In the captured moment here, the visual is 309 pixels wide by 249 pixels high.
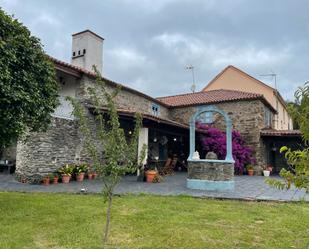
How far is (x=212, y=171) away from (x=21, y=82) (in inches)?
292

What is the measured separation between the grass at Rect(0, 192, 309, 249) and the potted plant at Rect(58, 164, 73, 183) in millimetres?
3469

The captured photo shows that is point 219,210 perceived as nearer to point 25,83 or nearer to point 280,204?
point 280,204

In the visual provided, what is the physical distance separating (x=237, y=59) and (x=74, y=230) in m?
28.2

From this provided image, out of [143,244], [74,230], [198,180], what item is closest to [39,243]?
[74,230]

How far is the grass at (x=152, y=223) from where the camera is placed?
487cm

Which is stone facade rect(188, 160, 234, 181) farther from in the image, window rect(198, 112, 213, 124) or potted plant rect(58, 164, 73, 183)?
window rect(198, 112, 213, 124)

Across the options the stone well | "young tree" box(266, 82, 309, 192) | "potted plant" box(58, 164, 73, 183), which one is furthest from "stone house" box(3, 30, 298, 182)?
"young tree" box(266, 82, 309, 192)

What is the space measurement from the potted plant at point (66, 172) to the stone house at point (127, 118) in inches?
9.0

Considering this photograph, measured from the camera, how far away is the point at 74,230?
540 centimetres

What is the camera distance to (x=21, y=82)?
6.47 meters

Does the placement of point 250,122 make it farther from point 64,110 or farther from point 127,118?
point 64,110

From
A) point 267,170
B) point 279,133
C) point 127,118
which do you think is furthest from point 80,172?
point 279,133

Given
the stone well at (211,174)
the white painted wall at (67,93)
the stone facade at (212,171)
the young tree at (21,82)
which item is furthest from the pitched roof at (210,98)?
the young tree at (21,82)

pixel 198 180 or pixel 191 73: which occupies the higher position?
pixel 191 73
